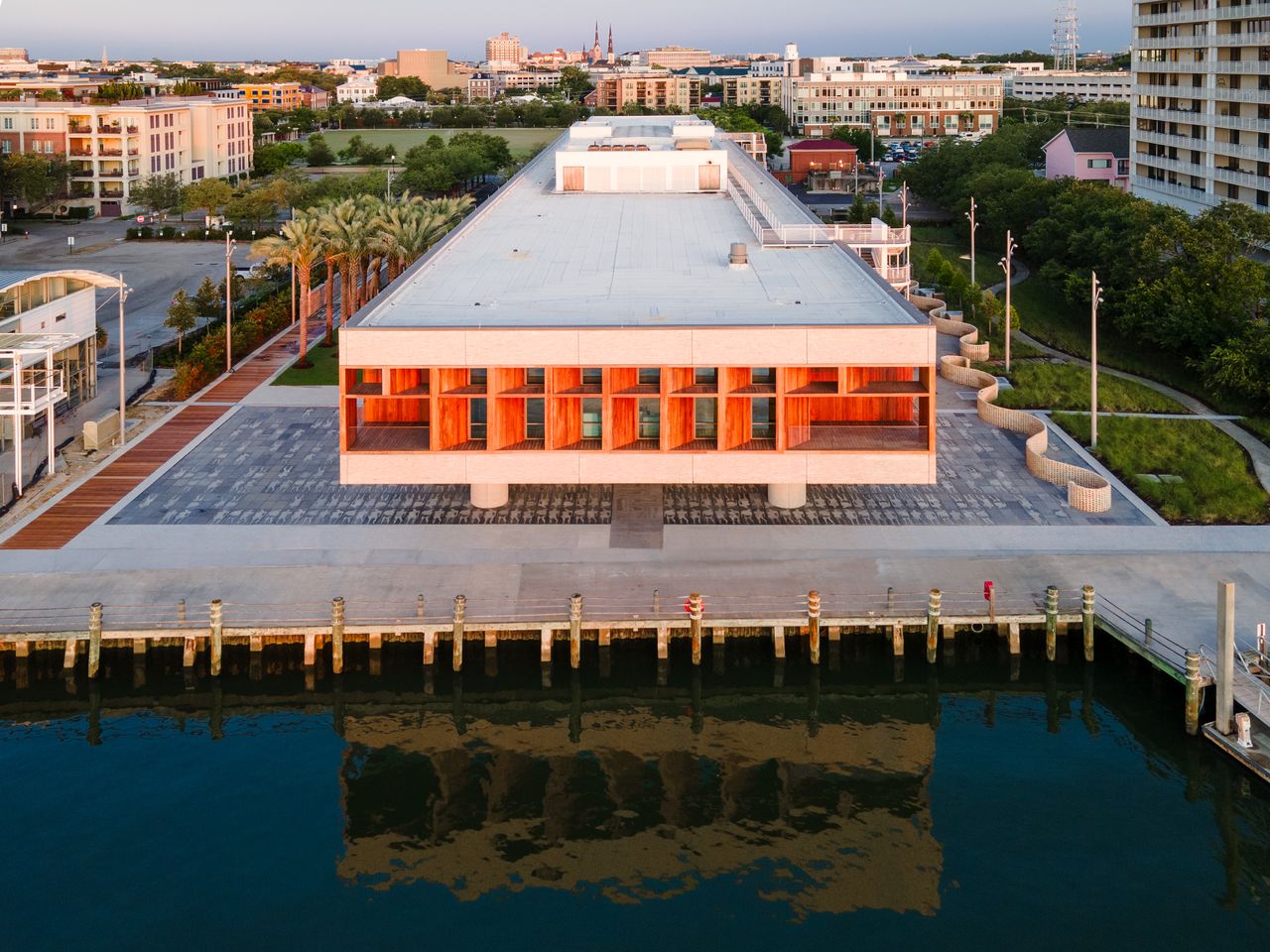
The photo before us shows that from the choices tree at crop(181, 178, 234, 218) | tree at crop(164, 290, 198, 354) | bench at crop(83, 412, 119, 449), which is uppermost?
tree at crop(181, 178, 234, 218)

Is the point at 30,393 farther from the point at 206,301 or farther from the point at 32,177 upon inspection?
the point at 32,177

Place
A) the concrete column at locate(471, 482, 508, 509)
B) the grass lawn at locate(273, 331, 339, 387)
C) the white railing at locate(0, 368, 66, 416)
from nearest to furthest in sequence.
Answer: the concrete column at locate(471, 482, 508, 509)
the white railing at locate(0, 368, 66, 416)
the grass lawn at locate(273, 331, 339, 387)

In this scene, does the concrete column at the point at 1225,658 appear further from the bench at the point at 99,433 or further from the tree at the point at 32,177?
the tree at the point at 32,177

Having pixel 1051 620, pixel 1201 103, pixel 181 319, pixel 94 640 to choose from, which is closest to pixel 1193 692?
pixel 1051 620

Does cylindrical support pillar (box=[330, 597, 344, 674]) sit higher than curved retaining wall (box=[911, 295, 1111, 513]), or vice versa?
curved retaining wall (box=[911, 295, 1111, 513])

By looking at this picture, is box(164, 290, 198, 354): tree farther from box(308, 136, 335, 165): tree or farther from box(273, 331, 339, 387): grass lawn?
box(308, 136, 335, 165): tree

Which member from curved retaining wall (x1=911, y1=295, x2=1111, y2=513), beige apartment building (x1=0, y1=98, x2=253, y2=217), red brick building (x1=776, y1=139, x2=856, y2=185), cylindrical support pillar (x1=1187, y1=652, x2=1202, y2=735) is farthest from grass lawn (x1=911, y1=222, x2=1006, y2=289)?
beige apartment building (x1=0, y1=98, x2=253, y2=217)

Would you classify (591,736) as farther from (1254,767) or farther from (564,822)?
(1254,767)

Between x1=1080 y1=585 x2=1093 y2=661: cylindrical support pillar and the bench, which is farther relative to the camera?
the bench
